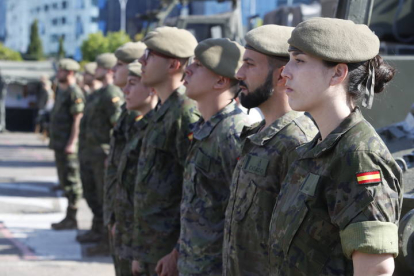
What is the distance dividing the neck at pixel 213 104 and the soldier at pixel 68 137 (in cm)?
512

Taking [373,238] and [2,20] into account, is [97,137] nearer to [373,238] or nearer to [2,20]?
[373,238]

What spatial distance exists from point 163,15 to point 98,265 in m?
8.19

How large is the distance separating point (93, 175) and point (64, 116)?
1.42m

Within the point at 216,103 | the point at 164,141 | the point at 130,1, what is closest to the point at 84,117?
the point at 164,141

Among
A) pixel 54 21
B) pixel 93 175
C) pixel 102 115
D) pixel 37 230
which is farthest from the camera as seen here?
pixel 54 21

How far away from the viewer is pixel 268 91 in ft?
10.7

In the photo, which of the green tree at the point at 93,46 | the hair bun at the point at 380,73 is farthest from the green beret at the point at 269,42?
the green tree at the point at 93,46

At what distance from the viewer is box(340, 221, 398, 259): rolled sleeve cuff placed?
6.99ft

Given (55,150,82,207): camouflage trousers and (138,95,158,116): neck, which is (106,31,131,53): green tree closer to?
(55,150,82,207): camouflage trousers

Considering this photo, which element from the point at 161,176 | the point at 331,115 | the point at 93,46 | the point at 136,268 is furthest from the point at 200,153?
the point at 93,46

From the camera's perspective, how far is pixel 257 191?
2.98 meters

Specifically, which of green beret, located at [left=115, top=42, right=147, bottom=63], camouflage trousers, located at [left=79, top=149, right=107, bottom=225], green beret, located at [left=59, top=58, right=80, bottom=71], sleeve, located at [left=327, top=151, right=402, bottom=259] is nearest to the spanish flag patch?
sleeve, located at [left=327, top=151, right=402, bottom=259]

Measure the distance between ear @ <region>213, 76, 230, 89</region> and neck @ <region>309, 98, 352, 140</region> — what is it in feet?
4.97

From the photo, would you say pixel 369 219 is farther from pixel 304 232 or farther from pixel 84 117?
pixel 84 117
